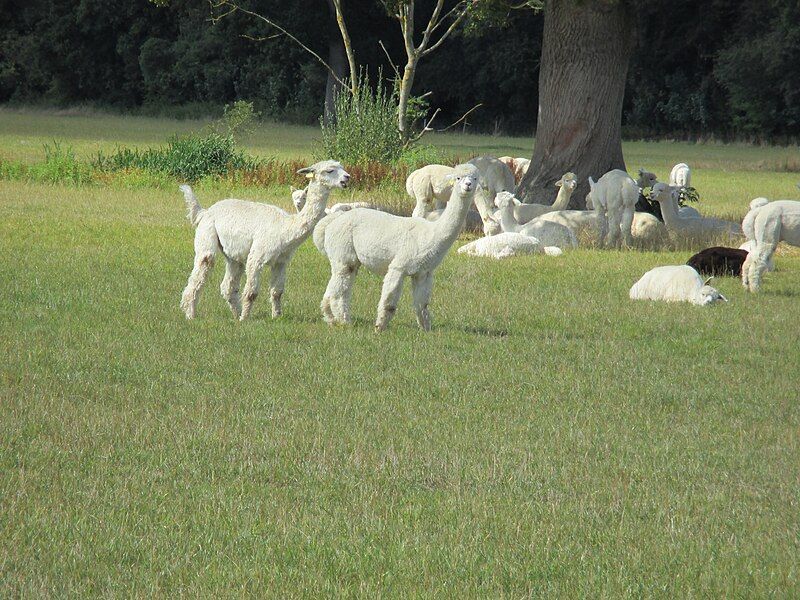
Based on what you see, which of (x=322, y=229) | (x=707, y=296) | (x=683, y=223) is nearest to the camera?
(x=322, y=229)

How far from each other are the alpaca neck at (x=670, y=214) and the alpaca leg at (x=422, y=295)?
27.5ft

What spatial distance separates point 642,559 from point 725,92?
56.4 m

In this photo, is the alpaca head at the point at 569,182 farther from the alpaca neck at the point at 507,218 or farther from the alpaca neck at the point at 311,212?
the alpaca neck at the point at 311,212

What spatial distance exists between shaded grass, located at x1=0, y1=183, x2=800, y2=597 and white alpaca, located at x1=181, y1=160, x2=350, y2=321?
0.36 m

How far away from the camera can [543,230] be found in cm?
1738

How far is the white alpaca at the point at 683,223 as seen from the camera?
17.5 meters

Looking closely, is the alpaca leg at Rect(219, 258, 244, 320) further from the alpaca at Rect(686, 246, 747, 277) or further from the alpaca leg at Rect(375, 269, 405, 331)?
the alpaca at Rect(686, 246, 747, 277)

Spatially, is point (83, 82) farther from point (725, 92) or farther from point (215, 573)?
point (215, 573)

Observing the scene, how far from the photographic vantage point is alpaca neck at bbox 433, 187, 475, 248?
390 inches

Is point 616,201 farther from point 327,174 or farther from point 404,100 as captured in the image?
point 404,100

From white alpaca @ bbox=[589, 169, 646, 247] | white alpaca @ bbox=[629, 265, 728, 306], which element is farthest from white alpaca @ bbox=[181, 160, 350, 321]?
white alpaca @ bbox=[589, 169, 646, 247]

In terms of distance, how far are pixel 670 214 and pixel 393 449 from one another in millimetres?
12069

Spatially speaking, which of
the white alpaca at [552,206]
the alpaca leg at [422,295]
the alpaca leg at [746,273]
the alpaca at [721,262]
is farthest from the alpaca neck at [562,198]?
the alpaca leg at [422,295]

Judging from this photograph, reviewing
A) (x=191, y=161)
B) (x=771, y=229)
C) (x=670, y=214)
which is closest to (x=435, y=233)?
(x=771, y=229)
